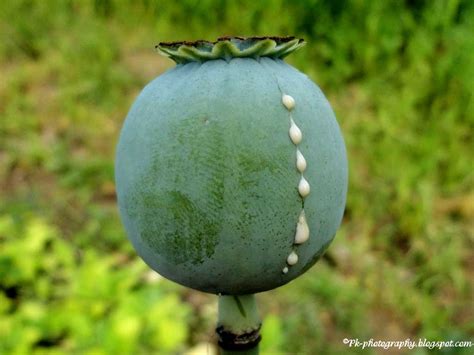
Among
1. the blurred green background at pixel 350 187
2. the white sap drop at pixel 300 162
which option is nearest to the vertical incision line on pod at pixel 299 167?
the white sap drop at pixel 300 162

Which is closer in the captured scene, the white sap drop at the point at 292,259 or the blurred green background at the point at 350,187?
the white sap drop at the point at 292,259

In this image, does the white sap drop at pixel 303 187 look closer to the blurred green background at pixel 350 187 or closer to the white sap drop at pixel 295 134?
the white sap drop at pixel 295 134

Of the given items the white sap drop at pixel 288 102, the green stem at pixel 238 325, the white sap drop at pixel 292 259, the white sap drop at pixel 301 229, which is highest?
the white sap drop at pixel 288 102

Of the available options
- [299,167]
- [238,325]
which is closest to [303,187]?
[299,167]

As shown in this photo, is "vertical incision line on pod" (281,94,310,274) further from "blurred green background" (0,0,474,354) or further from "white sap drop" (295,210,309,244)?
"blurred green background" (0,0,474,354)

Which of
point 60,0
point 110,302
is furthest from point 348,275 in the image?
point 60,0

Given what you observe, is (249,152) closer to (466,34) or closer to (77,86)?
(466,34)

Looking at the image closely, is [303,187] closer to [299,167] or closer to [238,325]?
[299,167]

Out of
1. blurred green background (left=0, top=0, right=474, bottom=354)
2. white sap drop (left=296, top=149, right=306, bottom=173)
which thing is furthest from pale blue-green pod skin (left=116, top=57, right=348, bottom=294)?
blurred green background (left=0, top=0, right=474, bottom=354)
